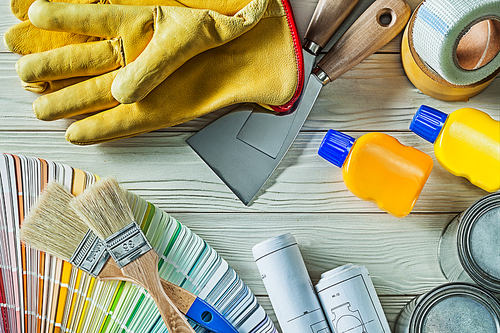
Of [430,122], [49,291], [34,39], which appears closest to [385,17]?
[430,122]

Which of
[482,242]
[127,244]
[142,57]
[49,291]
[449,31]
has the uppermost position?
[449,31]

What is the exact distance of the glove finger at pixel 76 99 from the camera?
0.52 m

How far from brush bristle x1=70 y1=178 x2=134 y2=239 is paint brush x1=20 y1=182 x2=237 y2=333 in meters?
0.02

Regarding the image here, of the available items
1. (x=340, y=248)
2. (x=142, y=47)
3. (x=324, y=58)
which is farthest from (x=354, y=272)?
(x=142, y=47)

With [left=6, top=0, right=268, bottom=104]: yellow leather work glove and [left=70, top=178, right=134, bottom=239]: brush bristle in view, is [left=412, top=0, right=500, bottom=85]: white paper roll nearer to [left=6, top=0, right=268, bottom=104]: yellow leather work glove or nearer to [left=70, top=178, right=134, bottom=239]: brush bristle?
[left=6, top=0, right=268, bottom=104]: yellow leather work glove

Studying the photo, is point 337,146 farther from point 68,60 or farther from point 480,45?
point 68,60

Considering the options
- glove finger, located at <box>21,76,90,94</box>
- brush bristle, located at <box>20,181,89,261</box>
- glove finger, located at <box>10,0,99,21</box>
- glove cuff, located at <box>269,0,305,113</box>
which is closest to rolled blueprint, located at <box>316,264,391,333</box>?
glove cuff, located at <box>269,0,305,113</box>

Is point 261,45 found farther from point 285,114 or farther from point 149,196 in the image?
point 149,196

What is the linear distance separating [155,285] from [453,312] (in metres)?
0.40

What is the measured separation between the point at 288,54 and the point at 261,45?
0.04 meters

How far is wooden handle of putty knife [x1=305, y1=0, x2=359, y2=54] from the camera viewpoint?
0.52m

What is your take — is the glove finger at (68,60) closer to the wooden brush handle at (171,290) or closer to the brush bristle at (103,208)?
the brush bristle at (103,208)

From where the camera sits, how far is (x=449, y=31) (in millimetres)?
423

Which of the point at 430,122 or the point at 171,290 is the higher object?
the point at 430,122
